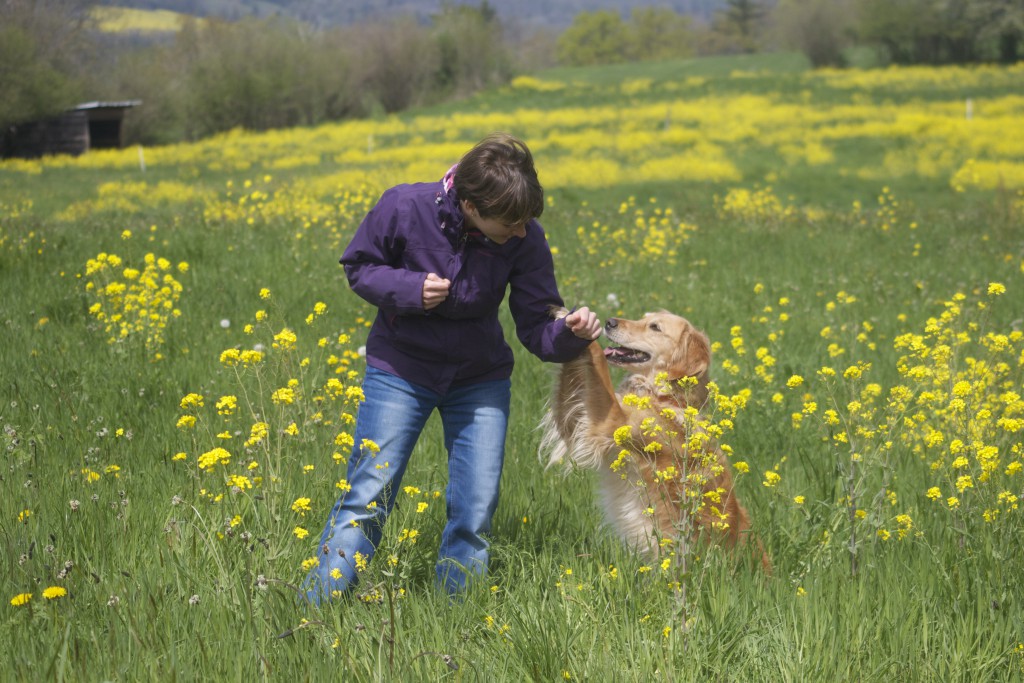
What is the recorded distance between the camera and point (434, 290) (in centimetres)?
297


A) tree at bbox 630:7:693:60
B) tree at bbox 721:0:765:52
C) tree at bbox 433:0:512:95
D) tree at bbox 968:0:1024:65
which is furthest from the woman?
tree at bbox 630:7:693:60

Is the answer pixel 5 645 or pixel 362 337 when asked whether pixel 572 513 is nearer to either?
pixel 5 645

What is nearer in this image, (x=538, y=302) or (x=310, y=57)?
(x=538, y=302)

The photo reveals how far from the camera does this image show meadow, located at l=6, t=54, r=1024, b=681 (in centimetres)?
252

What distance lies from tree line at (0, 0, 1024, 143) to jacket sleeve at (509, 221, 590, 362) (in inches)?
1270

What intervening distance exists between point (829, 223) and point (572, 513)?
412 inches

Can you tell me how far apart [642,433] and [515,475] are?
0.93 metres

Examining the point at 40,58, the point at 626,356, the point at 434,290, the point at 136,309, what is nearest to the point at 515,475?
the point at 626,356

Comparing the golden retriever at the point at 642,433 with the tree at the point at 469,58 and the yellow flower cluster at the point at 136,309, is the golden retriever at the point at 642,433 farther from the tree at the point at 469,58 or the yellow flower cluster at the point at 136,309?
the tree at the point at 469,58

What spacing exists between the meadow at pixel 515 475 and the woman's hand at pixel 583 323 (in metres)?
0.58

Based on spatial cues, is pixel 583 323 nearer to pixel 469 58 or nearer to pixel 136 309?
pixel 136 309

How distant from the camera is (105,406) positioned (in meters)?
4.67

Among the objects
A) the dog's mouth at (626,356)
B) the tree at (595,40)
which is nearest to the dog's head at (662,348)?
the dog's mouth at (626,356)

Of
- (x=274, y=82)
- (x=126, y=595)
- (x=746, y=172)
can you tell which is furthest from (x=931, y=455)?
(x=274, y=82)
